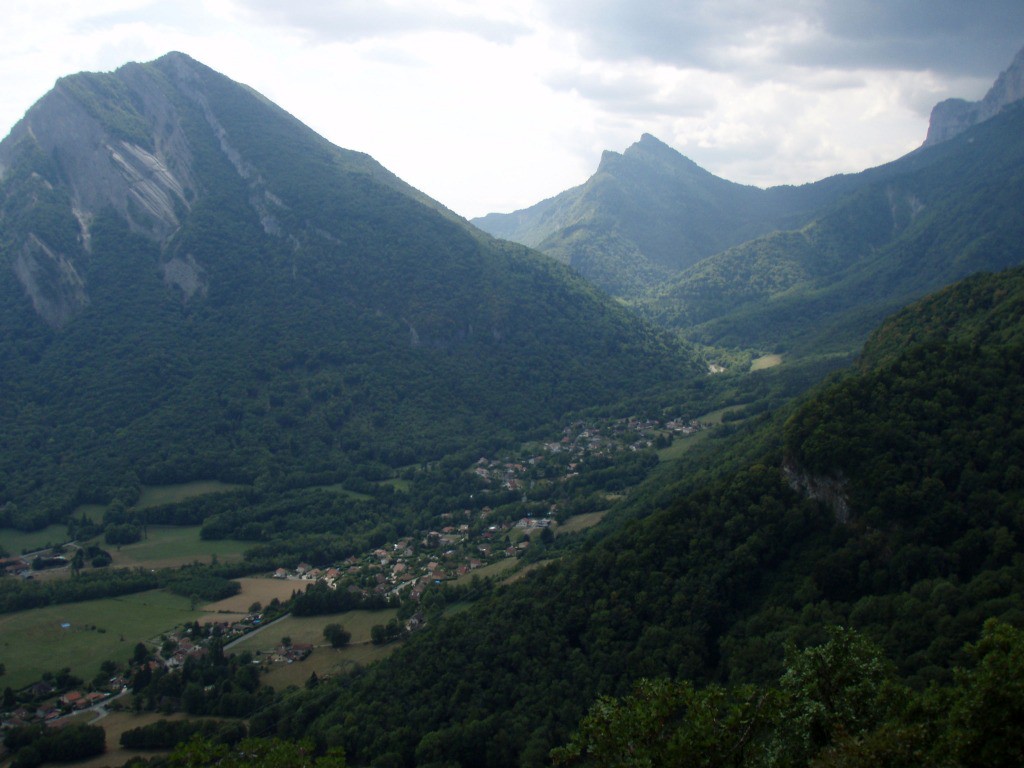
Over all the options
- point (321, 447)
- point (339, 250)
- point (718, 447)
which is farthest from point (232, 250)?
point (718, 447)

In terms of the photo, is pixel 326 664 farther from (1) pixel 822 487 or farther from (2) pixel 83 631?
(1) pixel 822 487

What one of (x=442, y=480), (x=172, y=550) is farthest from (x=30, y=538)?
(x=442, y=480)

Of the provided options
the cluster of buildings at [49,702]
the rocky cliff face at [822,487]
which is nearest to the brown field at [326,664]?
the cluster of buildings at [49,702]

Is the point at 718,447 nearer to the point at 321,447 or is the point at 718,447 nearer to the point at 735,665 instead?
the point at 735,665

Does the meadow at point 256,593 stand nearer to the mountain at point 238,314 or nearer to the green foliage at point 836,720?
the mountain at point 238,314

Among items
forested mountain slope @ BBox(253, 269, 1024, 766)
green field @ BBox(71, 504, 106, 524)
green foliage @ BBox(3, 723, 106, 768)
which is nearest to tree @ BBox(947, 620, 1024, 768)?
forested mountain slope @ BBox(253, 269, 1024, 766)

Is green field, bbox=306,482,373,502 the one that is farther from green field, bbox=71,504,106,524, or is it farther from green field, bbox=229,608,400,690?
green field, bbox=229,608,400,690

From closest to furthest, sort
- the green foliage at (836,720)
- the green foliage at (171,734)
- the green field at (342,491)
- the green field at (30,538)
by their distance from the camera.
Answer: the green foliage at (836,720) → the green foliage at (171,734) → the green field at (30,538) → the green field at (342,491)
